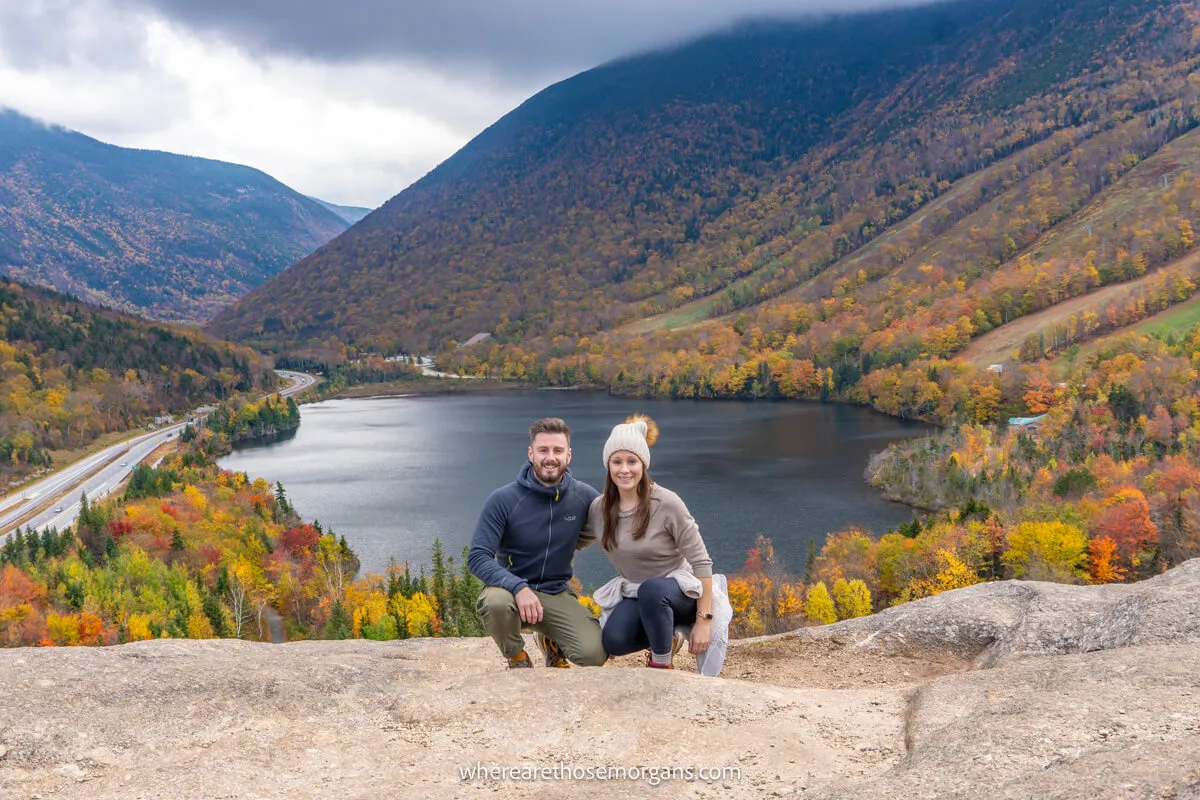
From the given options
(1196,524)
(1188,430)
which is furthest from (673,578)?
(1188,430)

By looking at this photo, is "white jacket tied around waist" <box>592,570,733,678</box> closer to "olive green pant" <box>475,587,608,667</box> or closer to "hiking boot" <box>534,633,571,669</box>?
"olive green pant" <box>475,587,608,667</box>

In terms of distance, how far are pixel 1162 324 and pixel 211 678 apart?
516 feet

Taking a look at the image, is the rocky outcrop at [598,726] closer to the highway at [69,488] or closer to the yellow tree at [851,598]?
the yellow tree at [851,598]

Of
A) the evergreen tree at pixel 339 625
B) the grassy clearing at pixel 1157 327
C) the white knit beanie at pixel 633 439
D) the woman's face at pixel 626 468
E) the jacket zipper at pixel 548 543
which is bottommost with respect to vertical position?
the evergreen tree at pixel 339 625

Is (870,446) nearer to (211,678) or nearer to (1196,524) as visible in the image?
(1196,524)

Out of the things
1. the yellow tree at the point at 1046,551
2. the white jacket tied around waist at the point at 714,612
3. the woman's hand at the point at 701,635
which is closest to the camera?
the woman's hand at the point at 701,635

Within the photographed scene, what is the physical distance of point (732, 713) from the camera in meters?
7.80

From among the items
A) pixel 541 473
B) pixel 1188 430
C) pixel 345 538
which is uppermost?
pixel 541 473

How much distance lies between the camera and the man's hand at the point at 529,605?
28.3 ft

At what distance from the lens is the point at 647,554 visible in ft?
29.2

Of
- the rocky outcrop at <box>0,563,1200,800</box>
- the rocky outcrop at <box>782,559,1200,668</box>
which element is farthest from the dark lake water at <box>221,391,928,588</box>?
the rocky outcrop at <box>0,563,1200,800</box>

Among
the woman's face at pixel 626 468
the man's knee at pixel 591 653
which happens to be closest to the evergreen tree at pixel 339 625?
the man's knee at pixel 591 653

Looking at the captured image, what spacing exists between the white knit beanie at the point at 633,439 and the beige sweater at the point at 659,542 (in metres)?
0.42

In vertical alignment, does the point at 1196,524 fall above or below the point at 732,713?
below
